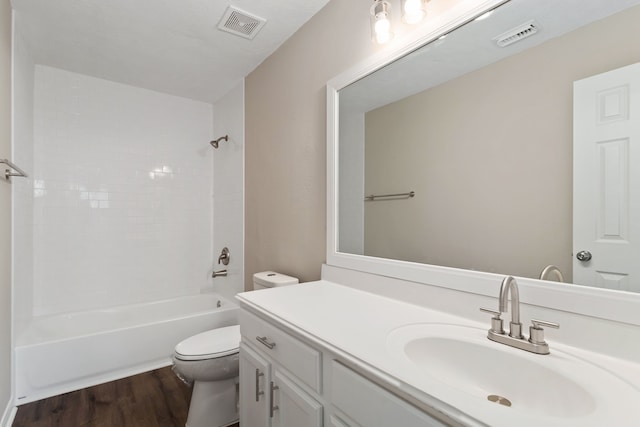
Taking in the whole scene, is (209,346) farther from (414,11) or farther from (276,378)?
(414,11)

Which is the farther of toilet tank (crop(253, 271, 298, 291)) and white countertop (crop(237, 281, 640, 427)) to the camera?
toilet tank (crop(253, 271, 298, 291))

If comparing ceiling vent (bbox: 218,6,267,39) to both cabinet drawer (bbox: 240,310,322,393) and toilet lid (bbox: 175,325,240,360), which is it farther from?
toilet lid (bbox: 175,325,240,360)

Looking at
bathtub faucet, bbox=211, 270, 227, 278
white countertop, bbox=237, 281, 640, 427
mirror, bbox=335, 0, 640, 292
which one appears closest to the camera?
white countertop, bbox=237, 281, 640, 427

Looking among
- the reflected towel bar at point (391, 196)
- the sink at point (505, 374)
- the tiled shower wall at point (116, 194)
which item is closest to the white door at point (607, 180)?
the sink at point (505, 374)

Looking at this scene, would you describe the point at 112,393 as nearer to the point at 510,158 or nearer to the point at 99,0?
the point at 99,0

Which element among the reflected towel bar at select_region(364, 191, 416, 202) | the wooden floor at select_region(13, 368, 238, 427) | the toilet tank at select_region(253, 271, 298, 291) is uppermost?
the reflected towel bar at select_region(364, 191, 416, 202)

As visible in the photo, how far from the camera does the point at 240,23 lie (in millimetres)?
1891

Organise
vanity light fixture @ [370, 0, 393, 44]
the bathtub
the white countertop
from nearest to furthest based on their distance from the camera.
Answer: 1. the white countertop
2. vanity light fixture @ [370, 0, 393, 44]
3. the bathtub

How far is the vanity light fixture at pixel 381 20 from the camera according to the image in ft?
4.20

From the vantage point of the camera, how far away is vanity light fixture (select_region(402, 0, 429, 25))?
45.8 inches

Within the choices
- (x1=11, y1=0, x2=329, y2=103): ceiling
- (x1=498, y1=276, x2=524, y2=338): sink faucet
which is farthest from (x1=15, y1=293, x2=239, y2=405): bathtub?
(x1=498, y1=276, x2=524, y2=338): sink faucet

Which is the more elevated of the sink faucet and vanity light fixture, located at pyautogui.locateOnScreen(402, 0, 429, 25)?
vanity light fixture, located at pyautogui.locateOnScreen(402, 0, 429, 25)

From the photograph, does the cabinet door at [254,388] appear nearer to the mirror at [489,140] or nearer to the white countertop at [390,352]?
the white countertop at [390,352]

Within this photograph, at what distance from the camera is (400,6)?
132 cm
